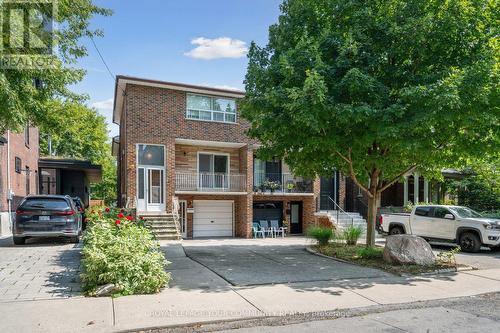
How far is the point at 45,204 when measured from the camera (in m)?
13.2

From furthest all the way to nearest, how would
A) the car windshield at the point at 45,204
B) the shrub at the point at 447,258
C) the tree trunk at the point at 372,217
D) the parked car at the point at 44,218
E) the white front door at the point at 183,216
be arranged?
the white front door at the point at 183,216, the car windshield at the point at 45,204, the parked car at the point at 44,218, the tree trunk at the point at 372,217, the shrub at the point at 447,258

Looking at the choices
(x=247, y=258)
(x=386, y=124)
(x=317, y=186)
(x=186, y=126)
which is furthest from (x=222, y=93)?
(x=386, y=124)

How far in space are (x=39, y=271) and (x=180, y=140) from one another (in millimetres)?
11706

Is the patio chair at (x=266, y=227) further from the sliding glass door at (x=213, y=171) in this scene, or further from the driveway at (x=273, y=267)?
the driveway at (x=273, y=267)

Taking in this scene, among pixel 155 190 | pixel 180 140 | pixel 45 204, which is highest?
pixel 180 140

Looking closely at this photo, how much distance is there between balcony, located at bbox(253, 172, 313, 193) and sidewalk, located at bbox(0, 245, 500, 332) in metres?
12.5

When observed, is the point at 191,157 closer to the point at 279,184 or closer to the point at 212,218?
the point at 212,218

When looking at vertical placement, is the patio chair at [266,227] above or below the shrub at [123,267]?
below

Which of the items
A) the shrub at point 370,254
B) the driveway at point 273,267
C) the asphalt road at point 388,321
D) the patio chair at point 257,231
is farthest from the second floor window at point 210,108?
the asphalt road at point 388,321

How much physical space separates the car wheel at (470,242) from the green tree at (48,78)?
13857 millimetres

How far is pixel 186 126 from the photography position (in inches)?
784

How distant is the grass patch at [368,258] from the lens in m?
9.80

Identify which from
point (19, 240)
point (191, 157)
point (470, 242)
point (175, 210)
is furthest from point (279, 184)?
point (19, 240)

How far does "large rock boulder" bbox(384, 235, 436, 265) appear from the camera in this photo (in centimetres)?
1020
